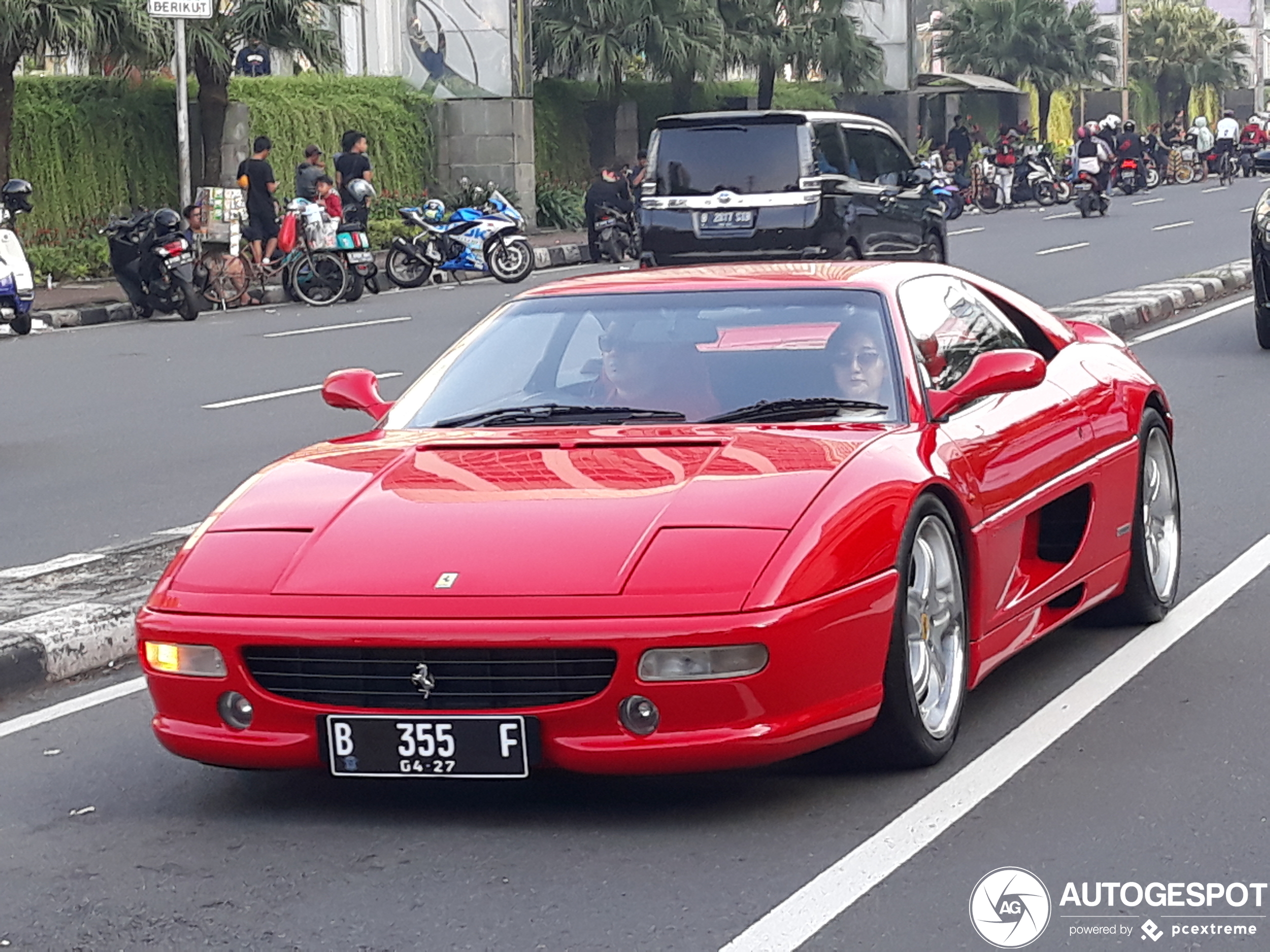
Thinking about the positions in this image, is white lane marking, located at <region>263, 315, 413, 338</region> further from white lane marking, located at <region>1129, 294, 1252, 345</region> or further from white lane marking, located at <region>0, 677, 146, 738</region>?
white lane marking, located at <region>0, 677, 146, 738</region>

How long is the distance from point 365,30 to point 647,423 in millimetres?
43972

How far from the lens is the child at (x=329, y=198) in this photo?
24.6 metres

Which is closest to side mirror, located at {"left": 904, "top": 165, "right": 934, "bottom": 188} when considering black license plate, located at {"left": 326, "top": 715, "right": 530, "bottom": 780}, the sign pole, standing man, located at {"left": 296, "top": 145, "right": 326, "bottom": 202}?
standing man, located at {"left": 296, "top": 145, "right": 326, "bottom": 202}

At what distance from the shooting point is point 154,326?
69.5 feet

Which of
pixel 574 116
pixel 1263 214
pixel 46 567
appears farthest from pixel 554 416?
pixel 574 116

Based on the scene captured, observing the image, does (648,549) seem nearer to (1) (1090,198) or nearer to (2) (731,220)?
(2) (731,220)

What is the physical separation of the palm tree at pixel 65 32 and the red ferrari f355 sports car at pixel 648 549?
19088 millimetres

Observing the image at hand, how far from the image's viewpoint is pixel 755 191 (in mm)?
19016

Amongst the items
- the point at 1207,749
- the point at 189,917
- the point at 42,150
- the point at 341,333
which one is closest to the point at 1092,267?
the point at 341,333

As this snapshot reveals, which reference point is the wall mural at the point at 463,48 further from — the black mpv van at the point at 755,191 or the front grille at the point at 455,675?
the front grille at the point at 455,675

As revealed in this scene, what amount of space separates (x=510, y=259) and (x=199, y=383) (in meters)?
10.7

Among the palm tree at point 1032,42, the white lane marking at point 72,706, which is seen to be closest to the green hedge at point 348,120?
the white lane marking at point 72,706

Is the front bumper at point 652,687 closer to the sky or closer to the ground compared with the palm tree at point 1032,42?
closer to the ground

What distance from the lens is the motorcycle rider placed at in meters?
48.1
